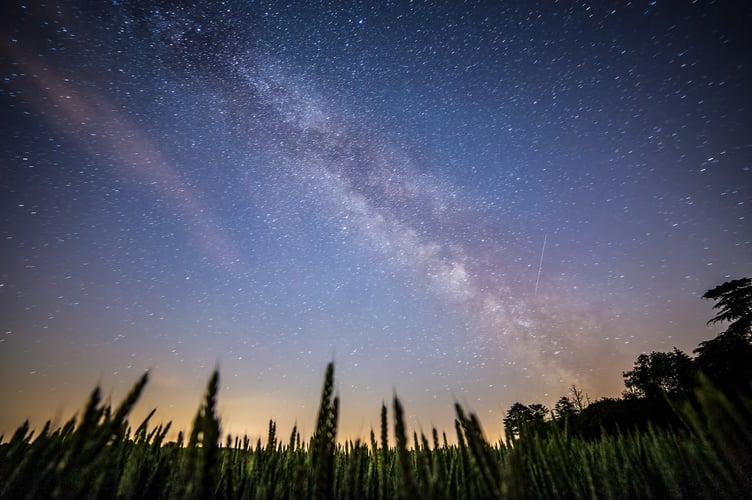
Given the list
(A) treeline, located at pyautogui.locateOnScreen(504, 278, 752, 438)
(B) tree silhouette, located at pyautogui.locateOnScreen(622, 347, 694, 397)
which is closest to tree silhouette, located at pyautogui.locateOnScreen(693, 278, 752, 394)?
(A) treeline, located at pyautogui.locateOnScreen(504, 278, 752, 438)

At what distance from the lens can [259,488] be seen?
A: 2189 mm

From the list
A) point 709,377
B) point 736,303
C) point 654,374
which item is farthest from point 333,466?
point 654,374

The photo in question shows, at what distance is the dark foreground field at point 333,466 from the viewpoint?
1.24m

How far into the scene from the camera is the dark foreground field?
1.24 m

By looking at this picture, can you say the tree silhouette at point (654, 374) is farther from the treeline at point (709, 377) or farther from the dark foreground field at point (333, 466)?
the dark foreground field at point (333, 466)

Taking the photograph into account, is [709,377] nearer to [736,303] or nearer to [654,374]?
[736,303]

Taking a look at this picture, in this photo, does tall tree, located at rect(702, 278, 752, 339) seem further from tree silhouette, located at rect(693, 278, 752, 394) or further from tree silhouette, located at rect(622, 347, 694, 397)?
tree silhouette, located at rect(622, 347, 694, 397)

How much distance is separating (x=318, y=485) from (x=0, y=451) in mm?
3143

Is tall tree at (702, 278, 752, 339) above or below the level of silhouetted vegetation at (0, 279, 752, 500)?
above

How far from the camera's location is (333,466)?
1.49 metres

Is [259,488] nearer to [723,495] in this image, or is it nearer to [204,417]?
[204,417]

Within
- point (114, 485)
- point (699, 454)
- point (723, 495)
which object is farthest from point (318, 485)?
point (699, 454)

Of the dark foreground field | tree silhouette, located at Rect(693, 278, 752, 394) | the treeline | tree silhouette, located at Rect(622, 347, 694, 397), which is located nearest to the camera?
the dark foreground field

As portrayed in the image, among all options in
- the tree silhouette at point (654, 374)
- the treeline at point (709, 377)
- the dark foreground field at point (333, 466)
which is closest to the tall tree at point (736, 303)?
the treeline at point (709, 377)
